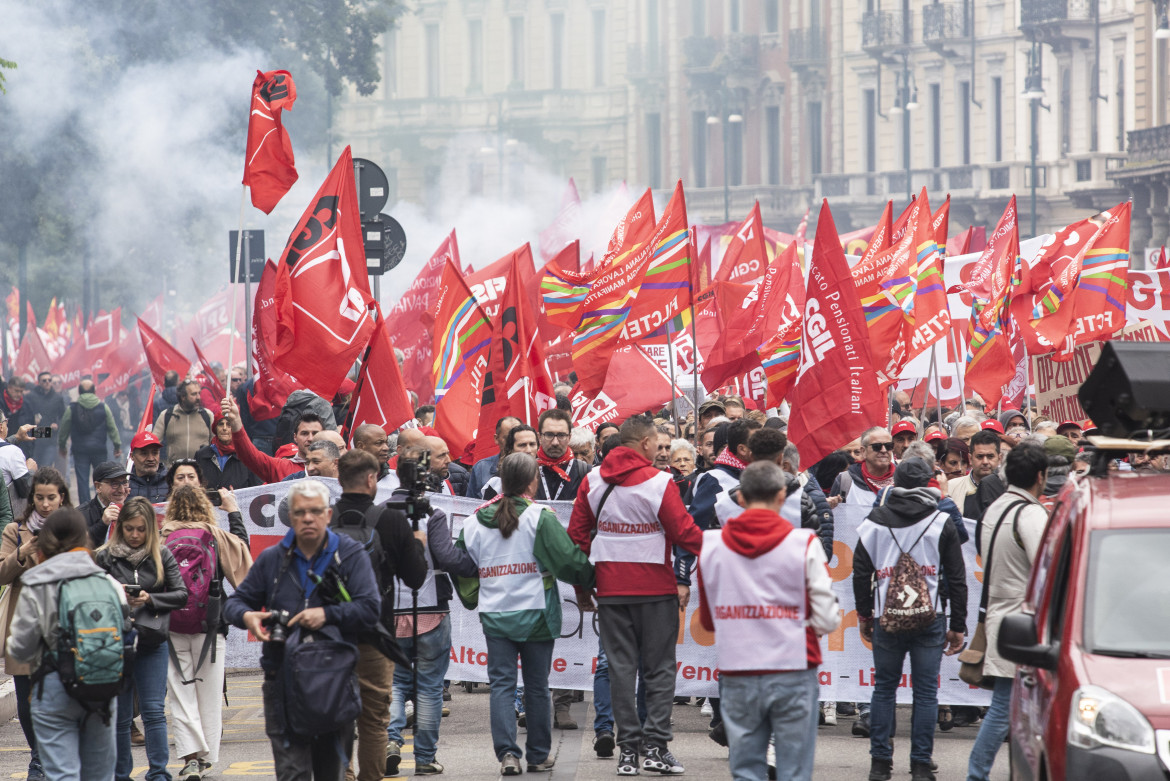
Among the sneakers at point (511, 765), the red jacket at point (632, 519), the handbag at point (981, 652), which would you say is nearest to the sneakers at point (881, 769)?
the handbag at point (981, 652)

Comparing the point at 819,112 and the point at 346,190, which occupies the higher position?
the point at 819,112

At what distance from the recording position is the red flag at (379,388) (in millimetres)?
11938

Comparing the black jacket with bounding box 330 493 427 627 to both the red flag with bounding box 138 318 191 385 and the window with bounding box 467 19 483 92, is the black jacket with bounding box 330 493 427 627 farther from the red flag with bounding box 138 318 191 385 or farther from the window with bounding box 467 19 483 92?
the window with bounding box 467 19 483 92

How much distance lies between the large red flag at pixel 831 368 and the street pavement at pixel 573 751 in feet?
5.71

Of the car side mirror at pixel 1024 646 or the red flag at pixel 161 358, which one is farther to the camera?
the red flag at pixel 161 358

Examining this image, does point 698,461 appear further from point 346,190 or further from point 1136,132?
point 1136,132

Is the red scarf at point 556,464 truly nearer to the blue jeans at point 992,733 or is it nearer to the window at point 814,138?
the blue jeans at point 992,733

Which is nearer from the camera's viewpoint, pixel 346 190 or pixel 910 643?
pixel 910 643

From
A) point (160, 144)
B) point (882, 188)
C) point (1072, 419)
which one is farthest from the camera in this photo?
point (882, 188)

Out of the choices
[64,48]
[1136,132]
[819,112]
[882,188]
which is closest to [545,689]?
[64,48]

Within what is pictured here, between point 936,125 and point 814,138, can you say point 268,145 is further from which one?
point 814,138

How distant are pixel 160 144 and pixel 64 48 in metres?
3.28

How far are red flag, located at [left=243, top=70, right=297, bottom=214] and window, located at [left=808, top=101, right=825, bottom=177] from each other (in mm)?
57578

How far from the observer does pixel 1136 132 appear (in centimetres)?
4262
